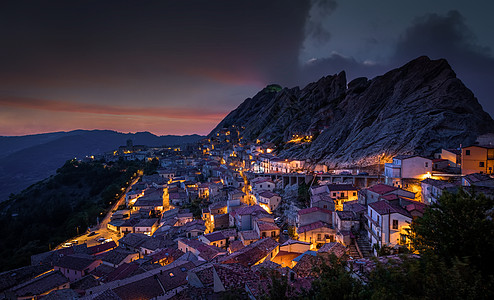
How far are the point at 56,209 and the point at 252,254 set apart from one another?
197ft

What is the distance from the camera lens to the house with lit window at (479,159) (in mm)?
27469

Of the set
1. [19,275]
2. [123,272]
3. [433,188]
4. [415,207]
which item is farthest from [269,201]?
[19,275]

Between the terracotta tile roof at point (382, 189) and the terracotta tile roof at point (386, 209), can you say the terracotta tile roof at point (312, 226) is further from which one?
the terracotta tile roof at point (382, 189)

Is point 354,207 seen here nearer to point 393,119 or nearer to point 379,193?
point 379,193

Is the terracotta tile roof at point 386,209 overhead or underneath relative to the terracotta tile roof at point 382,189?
underneath

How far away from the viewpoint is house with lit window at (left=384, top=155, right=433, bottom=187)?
A: 30.2 metres

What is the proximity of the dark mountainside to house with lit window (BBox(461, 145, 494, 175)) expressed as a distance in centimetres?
839

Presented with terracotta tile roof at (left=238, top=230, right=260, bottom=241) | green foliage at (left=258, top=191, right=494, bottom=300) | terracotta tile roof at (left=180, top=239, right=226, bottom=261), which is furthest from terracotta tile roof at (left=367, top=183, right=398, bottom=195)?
terracotta tile roof at (left=180, top=239, right=226, bottom=261)

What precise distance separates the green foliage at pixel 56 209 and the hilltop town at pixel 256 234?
6219 mm

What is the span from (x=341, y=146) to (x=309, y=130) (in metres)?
16.5

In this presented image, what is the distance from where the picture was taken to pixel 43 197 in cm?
7019

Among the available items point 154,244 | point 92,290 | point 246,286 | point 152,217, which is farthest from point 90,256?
point 246,286

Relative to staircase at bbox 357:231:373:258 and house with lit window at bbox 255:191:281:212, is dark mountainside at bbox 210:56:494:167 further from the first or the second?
staircase at bbox 357:231:373:258

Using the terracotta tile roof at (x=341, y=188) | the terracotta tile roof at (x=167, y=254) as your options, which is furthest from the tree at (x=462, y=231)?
the terracotta tile roof at (x=167, y=254)
